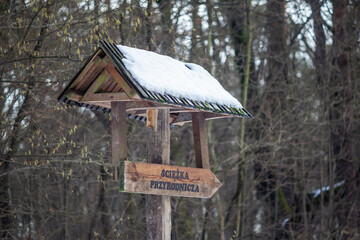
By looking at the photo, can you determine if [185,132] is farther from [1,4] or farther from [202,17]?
[1,4]

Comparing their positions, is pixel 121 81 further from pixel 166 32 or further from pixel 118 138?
pixel 166 32

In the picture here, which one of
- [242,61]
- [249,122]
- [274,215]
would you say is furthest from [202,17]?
[274,215]

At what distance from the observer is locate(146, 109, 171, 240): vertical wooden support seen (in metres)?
5.19

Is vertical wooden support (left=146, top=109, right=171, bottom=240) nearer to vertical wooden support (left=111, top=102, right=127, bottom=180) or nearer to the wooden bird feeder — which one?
the wooden bird feeder

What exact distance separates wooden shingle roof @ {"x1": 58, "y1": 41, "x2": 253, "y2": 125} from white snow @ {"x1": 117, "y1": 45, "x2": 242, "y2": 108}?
6 cm

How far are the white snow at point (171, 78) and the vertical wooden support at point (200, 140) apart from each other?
0.36 metres

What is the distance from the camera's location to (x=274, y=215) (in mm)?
12414

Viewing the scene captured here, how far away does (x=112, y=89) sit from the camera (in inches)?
200

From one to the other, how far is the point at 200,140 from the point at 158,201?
0.91 metres

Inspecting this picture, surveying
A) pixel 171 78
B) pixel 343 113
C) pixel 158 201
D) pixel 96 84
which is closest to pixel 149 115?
pixel 171 78

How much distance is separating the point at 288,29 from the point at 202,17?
12.0 ft

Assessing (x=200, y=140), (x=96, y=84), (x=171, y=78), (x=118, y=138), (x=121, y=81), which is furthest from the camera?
(x=200, y=140)

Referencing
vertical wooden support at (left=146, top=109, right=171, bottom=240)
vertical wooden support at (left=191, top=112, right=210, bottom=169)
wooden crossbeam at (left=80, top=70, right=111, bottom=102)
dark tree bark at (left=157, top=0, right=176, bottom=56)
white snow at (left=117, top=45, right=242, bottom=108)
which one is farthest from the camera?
dark tree bark at (left=157, top=0, right=176, bottom=56)

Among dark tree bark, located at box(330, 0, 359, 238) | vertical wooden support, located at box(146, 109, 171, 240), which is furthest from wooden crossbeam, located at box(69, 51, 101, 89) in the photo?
dark tree bark, located at box(330, 0, 359, 238)
